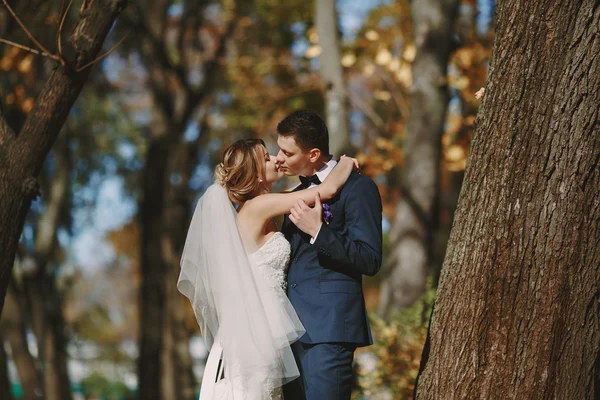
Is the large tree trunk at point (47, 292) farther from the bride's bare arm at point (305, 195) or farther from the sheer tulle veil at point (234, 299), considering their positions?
the bride's bare arm at point (305, 195)

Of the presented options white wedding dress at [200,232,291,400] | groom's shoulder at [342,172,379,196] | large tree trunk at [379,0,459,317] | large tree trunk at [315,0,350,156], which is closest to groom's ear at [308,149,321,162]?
groom's shoulder at [342,172,379,196]

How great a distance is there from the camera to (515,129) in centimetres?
418

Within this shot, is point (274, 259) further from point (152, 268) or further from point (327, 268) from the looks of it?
point (152, 268)

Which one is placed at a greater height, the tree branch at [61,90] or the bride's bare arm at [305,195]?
the tree branch at [61,90]

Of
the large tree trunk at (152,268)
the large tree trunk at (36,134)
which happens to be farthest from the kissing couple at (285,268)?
the large tree trunk at (152,268)

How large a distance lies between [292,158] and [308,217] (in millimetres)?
494

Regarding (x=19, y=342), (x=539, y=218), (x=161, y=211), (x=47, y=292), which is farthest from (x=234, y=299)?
(x=47, y=292)

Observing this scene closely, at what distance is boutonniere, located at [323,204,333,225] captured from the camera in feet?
15.4

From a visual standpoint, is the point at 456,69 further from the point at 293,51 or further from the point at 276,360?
the point at 276,360

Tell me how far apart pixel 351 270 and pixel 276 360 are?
2.27 ft

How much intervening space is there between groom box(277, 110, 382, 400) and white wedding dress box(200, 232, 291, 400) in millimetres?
81

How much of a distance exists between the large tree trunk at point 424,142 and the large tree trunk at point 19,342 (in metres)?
6.22

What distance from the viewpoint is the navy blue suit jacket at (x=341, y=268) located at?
439cm

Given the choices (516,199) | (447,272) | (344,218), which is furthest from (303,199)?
(516,199)
